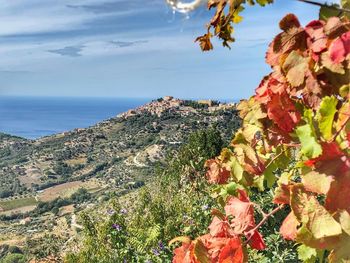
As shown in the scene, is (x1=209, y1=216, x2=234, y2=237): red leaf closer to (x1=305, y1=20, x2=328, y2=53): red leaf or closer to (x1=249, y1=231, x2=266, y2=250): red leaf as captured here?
(x1=249, y1=231, x2=266, y2=250): red leaf

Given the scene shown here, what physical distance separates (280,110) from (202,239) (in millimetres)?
327

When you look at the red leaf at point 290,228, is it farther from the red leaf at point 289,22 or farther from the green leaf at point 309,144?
the red leaf at point 289,22

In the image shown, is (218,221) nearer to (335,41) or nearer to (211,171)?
(211,171)

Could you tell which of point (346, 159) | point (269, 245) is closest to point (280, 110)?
point (346, 159)

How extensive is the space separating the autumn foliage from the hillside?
69505mm

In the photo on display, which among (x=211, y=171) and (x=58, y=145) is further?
(x=58, y=145)

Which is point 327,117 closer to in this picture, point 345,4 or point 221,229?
point 345,4

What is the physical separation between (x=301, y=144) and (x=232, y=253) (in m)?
0.31

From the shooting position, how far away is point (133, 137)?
3812 inches

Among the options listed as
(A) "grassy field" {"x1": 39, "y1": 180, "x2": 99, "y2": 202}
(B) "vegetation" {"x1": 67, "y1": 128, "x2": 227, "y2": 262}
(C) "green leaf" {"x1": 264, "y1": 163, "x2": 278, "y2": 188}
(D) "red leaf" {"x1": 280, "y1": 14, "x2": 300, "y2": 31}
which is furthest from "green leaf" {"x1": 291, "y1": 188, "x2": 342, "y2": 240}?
(A) "grassy field" {"x1": 39, "y1": 180, "x2": 99, "y2": 202}

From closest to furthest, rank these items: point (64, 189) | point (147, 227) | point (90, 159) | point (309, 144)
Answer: point (309, 144)
point (147, 227)
point (64, 189)
point (90, 159)

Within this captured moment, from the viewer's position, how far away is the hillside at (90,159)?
3103 inches

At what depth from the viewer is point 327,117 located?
0.67 metres

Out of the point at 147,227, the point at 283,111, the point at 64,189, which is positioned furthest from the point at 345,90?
the point at 64,189
